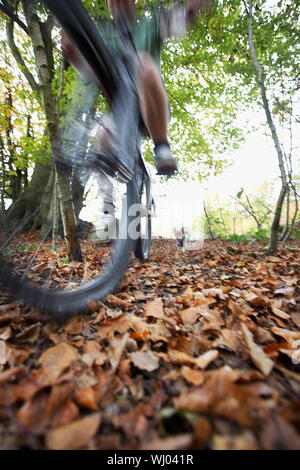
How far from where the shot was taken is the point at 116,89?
1.25 meters

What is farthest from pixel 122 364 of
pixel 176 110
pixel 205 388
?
pixel 176 110

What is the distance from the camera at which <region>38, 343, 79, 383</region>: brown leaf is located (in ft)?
1.72

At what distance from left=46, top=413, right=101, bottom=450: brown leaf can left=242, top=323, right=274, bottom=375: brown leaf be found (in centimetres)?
46

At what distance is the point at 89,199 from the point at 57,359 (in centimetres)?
114

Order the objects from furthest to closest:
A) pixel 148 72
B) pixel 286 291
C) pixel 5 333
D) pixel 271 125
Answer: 1. pixel 271 125
2. pixel 148 72
3. pixel 286 291
4. pixel 5 333

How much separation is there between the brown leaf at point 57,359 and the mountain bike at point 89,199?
148 mm

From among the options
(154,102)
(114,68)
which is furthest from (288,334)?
(114,68)

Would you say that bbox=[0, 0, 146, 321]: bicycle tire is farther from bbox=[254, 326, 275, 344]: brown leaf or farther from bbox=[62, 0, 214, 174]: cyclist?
bbox=[254, 326, 275, 344]: brown leaf

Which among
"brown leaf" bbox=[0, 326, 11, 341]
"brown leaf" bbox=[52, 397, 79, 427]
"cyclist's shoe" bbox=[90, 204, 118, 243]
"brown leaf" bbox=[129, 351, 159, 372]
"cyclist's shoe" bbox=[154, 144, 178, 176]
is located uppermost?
"cyclist's shoe" bbox=[154, 144, 178, 176]

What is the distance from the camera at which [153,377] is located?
54 centimetres

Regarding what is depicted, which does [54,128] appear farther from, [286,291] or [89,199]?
[286,291]

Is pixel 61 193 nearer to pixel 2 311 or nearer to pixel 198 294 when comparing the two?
pixel 2 311

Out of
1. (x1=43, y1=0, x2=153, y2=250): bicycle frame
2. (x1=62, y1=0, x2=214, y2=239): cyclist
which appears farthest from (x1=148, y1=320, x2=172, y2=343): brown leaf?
(x1=43, y1=0, x2=153, y2=250): bicycle frame

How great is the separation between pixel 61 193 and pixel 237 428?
1902 mm
